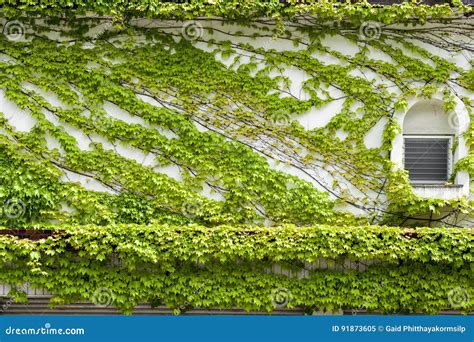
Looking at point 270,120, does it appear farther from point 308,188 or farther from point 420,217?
point 420,217

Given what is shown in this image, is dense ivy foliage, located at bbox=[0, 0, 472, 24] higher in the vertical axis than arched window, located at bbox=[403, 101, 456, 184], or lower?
higher

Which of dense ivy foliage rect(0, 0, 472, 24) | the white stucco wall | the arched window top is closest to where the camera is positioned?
dense ivy foliage rect(0, 0, 472, 24)

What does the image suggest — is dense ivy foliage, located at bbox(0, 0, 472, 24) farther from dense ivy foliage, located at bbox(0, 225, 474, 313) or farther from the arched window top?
dense ivy foliage, located at bbox(0, 225, 474, 313)

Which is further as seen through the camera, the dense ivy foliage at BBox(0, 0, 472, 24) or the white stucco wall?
the white stucco wall

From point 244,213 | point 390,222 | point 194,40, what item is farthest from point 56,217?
point 390,222

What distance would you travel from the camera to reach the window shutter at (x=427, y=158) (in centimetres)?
1013

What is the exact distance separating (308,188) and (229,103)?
1.93 metres

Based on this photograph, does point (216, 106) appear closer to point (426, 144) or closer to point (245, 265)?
point (245, 265)

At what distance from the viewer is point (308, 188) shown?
988cm

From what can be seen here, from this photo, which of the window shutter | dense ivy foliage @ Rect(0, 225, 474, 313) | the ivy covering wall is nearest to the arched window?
the window shutter

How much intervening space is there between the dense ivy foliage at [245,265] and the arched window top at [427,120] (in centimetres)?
195

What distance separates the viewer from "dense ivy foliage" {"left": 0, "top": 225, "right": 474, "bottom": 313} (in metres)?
8.91

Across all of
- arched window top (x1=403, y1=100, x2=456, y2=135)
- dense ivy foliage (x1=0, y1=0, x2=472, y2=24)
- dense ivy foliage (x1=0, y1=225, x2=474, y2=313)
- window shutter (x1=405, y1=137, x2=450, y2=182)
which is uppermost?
dense ivy foliage (x1=0, y1=0, x2=472, y2=24)

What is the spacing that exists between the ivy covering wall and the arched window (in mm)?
280
